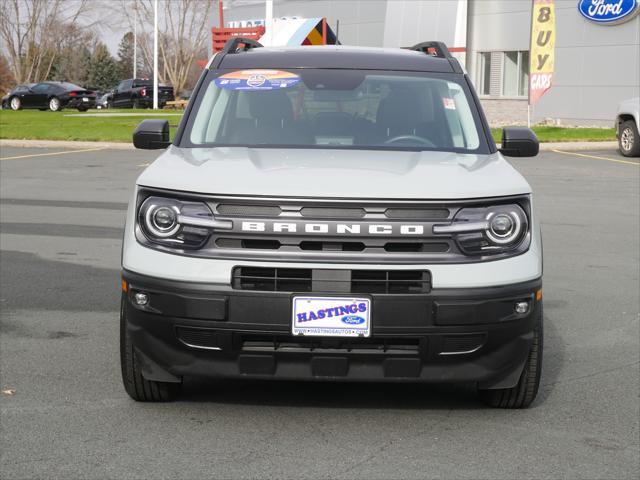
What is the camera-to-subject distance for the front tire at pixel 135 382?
5047 millimetres

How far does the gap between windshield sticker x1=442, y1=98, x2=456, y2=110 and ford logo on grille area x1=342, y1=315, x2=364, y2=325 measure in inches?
77.6

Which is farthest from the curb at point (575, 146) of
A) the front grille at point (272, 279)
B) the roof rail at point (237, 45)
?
the front grille at point (272, 279)

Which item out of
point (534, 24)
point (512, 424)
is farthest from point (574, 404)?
point (534, 24)

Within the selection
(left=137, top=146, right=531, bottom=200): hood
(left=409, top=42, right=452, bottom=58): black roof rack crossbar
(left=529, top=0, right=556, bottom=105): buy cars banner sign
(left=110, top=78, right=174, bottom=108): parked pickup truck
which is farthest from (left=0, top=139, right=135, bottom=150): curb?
(left=110, top=78, right=174, bottom=108): parked pickup truck

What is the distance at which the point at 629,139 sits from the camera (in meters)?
22.8

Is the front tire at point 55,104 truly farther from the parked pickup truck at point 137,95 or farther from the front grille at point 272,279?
the front grille at point 272,279

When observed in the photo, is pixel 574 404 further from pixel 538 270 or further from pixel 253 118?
pixel 253 118

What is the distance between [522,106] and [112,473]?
35533 millimetres

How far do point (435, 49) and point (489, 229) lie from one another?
7.99ft

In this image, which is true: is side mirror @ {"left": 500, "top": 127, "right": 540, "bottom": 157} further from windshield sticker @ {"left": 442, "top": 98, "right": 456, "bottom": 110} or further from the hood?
the hood

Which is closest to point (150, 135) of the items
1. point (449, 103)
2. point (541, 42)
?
point (449, 103)

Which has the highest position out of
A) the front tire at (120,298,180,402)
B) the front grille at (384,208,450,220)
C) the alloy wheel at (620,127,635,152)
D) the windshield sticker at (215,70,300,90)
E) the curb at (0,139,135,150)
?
the windshield sticker at (215,70,300,90)

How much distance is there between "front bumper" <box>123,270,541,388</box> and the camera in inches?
182

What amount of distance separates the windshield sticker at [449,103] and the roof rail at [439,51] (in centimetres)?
28
